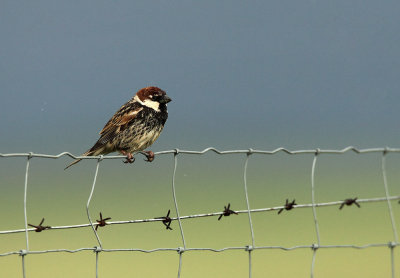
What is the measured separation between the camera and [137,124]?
25.8ft

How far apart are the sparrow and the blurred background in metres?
6.76

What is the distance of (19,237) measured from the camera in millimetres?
20125

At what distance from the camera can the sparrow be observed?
25.8 feet

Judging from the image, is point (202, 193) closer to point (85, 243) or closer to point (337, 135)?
point (85, 243)

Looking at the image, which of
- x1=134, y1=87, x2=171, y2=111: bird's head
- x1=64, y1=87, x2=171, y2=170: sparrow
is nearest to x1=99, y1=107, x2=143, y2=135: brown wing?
x1=64, y1=87, x2=171, y2=170: sparrow

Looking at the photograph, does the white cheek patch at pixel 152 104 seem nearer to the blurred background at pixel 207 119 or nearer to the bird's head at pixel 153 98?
the bird's head at pixel 153 98

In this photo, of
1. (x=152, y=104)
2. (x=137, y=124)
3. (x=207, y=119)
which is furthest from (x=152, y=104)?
(x=207, y=119)

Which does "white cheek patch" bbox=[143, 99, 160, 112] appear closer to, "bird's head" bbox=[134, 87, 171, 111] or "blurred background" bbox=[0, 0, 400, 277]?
"bird's head" bbox=[134, 87, 171, 111]

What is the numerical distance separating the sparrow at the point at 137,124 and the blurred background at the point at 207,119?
22.2 ft

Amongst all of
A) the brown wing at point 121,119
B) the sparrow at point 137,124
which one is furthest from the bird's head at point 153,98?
the brown wing at point 121,119

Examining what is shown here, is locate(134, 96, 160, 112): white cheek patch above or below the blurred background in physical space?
below

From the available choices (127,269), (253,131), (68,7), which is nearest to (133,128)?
(127,269)

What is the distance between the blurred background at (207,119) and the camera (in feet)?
62.0

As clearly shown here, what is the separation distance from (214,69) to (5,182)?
79.3 metres
